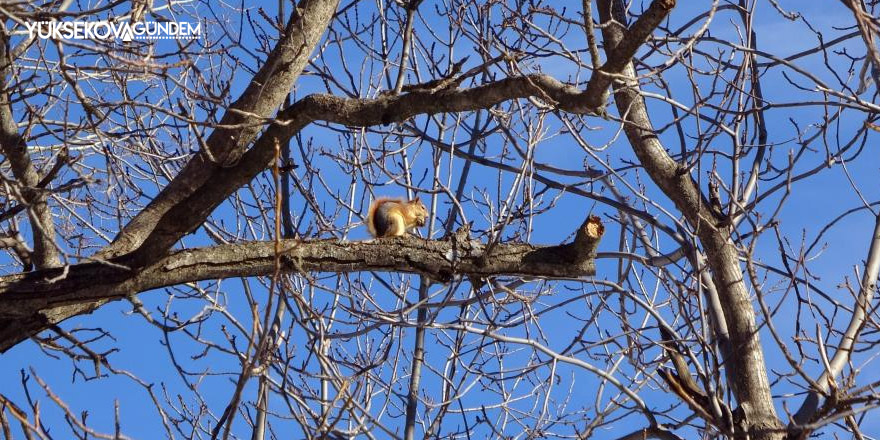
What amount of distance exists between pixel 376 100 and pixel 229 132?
905 millimetres

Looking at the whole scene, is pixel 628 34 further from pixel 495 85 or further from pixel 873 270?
pixel 873 270

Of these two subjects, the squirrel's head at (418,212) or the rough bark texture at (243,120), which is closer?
the rough bark texture at (243,120)

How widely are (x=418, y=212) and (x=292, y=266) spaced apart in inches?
87.4

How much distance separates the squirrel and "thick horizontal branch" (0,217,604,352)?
149 centimetres

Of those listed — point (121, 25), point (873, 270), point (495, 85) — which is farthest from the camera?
point (121, 25)

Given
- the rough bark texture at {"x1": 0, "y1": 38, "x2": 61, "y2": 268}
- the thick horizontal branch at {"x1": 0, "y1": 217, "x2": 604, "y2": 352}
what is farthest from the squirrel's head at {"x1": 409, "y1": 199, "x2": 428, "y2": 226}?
the rough bark texture at {"x1": 0, "y1": 38, "x2": 61, "y2": 268}

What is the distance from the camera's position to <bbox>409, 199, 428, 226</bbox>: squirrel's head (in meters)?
6.52

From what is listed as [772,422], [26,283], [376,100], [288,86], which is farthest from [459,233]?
[26,283]

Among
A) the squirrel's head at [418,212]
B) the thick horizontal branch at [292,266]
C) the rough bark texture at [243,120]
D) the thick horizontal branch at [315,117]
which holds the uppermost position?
the squirrel's head at [418,212]

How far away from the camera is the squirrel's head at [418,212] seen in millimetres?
6520

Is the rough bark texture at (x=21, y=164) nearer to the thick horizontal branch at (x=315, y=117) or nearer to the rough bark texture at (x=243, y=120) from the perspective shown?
the rough bark texture at (x=243, y=120)

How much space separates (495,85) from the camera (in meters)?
4.25

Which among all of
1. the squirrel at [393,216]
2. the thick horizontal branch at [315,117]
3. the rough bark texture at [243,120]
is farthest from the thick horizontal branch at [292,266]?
the squirrel at [393,216]

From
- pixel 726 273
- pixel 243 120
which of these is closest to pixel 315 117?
pixel 243 120
